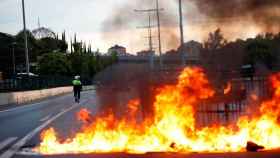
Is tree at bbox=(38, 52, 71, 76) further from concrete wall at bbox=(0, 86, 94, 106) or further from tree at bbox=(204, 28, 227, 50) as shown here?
tree at bbox=(204, 28, 227, 50)

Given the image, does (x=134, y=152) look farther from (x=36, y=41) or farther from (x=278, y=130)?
(x=36, y=41)

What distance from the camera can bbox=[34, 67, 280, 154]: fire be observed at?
1010 centimetres

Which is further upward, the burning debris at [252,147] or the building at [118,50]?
the building at [118,50]

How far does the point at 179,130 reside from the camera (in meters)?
10.3

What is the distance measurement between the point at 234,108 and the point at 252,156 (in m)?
→ 6.83

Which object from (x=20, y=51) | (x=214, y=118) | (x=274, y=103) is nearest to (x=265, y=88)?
(x=274, y=103)

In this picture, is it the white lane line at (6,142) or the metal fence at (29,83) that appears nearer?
the white lane line at (6,142)

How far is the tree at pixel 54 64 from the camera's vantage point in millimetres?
90444

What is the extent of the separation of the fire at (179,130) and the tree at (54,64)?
258ft

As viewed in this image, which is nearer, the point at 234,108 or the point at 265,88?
the point at 265,88

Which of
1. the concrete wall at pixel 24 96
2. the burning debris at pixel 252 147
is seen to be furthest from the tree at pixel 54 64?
the burning debris at pixel 252 147

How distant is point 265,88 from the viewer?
1226 centimetres

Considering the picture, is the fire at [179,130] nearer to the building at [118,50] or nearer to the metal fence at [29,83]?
the building at [118,50]

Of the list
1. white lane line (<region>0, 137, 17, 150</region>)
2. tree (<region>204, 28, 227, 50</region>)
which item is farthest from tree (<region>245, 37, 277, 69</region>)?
white lane line (<region>0, 137, 17, 150</region>)
